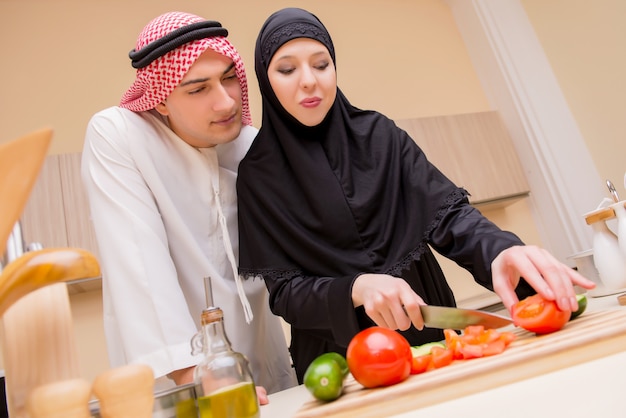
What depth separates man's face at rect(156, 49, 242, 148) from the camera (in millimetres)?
1292

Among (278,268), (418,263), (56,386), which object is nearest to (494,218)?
(418,263)

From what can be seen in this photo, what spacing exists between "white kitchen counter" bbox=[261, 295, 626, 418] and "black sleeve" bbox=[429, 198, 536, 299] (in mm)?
464

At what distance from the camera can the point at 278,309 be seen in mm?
1186

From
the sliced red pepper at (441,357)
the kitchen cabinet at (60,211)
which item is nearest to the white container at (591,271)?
the sliced red pepper at (441,357)

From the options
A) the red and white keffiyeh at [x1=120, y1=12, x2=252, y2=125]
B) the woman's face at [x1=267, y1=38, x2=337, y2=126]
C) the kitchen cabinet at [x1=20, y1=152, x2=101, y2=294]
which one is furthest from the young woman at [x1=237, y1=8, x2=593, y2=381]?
the kitchen cabinet at [x1=20, y1=152, x2=101, y2=294]

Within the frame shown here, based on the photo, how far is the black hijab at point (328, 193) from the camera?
48.4 inches

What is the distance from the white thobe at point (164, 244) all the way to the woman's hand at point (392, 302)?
39cm

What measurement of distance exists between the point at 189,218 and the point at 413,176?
0.57 m

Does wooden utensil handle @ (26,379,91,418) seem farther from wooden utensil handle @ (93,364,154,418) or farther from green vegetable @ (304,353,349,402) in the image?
green vegetable @ (304,353,349,402)

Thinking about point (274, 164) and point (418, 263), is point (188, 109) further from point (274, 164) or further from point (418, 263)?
point (418, 263)

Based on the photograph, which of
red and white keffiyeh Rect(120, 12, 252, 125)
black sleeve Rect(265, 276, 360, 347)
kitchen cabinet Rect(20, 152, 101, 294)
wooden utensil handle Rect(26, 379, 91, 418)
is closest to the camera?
wooden utensil handle Rect(26, 379, 91, 418)

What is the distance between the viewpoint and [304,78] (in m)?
1.21

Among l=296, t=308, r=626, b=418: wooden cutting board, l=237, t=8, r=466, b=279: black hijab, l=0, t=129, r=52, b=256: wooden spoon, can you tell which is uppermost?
l=237, t=8, r=466, b=279: black hijab

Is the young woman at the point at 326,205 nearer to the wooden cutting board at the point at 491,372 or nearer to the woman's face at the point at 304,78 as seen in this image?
the woman's face at the point at 304,78
